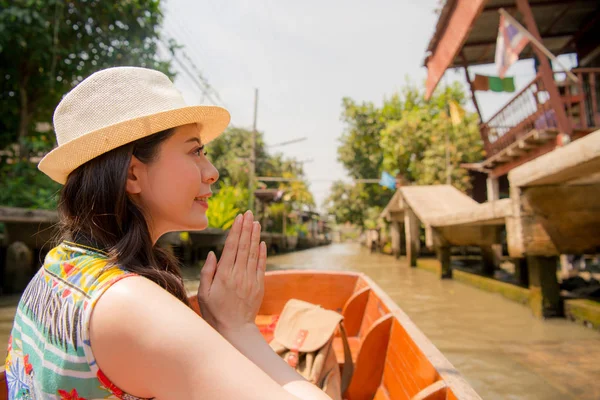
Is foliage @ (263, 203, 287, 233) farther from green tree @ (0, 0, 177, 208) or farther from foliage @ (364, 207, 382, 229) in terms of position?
green tree @ (0, 0, 177, 208)

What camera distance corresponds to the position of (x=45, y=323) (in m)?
0.89

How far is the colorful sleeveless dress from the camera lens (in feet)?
2.61

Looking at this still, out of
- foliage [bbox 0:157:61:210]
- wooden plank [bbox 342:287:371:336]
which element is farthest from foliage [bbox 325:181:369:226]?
wooden plank [bbox 342:287:371:336]

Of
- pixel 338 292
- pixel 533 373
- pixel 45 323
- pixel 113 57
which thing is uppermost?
pixel 113 57

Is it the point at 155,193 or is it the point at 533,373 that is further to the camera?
the point at 533,373

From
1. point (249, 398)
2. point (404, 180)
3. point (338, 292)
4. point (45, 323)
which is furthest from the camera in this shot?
point (404, 180)

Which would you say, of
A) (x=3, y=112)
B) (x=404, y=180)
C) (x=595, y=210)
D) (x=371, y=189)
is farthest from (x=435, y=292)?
(x=371, y=189)

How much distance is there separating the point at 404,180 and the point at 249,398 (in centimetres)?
1921

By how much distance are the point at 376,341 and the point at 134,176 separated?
1944 mm

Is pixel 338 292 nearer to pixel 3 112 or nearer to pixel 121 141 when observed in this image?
pixel 121 141

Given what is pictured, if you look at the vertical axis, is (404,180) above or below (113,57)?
below

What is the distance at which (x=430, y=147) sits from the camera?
62.8 feet

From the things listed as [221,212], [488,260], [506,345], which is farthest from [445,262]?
[221,212]

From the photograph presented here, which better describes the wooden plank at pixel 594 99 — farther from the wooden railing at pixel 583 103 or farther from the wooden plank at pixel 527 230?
the wooden plank at pixel 527 230
